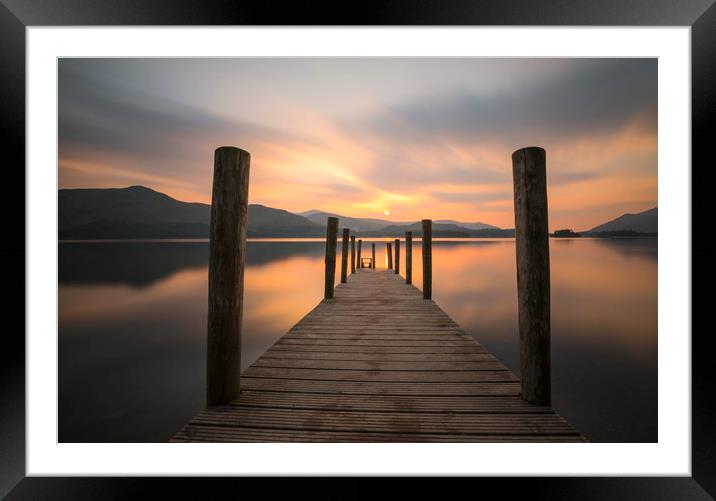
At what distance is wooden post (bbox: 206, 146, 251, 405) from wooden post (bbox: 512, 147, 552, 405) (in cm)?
200

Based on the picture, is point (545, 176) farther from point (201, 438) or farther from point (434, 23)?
point (201, 438)

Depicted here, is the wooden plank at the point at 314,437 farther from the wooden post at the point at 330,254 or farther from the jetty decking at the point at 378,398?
the wooden post at the point at 330,254

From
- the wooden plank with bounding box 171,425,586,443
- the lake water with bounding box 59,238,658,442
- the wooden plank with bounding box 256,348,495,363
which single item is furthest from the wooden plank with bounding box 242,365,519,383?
the lake water with bounding box 59,238,658,442

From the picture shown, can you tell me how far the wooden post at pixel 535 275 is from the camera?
199cm

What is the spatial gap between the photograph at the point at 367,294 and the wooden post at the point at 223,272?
0.01 metres

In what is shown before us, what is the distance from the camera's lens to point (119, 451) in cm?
166

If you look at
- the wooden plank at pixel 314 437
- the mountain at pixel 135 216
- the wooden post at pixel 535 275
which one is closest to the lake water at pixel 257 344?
the wooden post at pixel 535 275

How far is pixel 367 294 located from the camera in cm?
678

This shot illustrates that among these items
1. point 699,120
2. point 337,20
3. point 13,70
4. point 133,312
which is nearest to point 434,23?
point 337,20

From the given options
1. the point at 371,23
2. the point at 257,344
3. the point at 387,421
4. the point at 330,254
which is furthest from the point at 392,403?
the point at 257,344

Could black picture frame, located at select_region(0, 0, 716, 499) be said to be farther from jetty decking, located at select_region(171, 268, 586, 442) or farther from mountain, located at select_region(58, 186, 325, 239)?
mountain, located at select_region(58, 186, 325, 239)

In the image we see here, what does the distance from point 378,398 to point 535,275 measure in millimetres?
1424

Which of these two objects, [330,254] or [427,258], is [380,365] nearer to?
[330,254]

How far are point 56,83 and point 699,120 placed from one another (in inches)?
149
